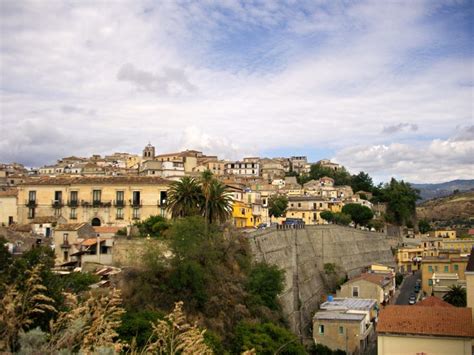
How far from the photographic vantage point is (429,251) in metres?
78.9

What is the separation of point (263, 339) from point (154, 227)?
15573 millimetres

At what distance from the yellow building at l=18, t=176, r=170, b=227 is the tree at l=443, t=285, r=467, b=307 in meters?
26.0

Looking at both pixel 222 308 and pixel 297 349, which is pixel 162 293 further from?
pixel 297 349

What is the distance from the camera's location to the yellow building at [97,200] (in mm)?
50250

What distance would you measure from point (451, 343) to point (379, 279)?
97.1 feet

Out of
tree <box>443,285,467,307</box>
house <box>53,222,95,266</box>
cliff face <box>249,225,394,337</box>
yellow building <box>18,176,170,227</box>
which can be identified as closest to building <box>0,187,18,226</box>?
yellow building <box>18,176,170,227</box>

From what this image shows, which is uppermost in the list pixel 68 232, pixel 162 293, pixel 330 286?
pixel 68 232

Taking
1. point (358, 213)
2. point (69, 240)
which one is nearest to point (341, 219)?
point (358, 213)

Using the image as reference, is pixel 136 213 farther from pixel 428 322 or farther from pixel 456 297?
Result: pixel 428 322

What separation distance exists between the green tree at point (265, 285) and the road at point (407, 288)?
22.9 meters

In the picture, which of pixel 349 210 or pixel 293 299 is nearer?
pixel 293 299

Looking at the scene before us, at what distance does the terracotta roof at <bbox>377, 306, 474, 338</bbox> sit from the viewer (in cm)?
2680

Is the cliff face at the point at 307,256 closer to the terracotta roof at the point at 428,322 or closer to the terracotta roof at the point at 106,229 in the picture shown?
the terracotta roof at the point at 106,229

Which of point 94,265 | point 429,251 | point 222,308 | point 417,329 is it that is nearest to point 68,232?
point 94,265
